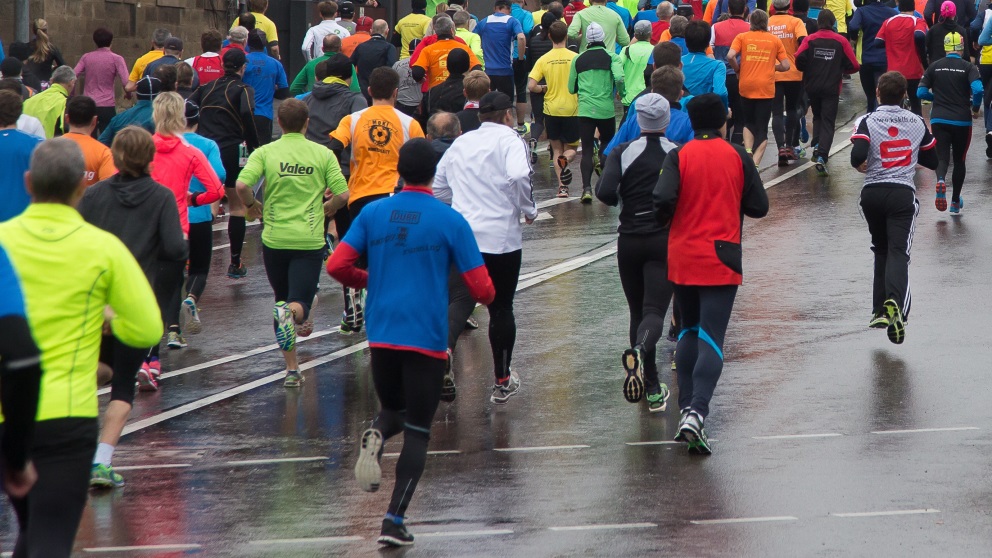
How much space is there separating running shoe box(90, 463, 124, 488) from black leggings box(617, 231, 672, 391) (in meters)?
3.16

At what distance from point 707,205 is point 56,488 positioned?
4288mm

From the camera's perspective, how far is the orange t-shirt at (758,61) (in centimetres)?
1794

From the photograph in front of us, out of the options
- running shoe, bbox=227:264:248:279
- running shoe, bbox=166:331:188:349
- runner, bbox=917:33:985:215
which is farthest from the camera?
runner, bbox=917:33:985:215

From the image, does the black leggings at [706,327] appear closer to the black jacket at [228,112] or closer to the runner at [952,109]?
the black jacket at [228,112]

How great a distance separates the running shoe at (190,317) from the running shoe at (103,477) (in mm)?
3564

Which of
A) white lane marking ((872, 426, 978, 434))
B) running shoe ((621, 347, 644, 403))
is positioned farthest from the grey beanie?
white lane marking ((872, 426, 978, 434))

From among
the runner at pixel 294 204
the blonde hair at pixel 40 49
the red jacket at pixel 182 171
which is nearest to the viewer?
the runner at pixel 294 204

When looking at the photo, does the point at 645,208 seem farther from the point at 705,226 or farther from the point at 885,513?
the point at 885,513

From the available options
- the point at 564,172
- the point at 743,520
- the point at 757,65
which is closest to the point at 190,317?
the point at 743,520

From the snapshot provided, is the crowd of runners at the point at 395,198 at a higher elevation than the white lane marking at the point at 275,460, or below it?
higher

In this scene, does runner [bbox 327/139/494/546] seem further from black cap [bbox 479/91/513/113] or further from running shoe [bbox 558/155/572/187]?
running shoe [bbox 558/155/572/187]

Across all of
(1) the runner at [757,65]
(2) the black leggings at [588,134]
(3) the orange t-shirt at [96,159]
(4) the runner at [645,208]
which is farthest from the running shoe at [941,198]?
(3) the orange t-shirt at [96,159]

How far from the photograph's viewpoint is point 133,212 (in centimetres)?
838

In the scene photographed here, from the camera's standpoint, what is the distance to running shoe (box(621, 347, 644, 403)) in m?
8.63
